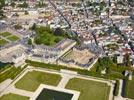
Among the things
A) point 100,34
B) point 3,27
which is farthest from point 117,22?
point 3,27

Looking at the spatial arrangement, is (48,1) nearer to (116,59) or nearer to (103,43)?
(103,43)

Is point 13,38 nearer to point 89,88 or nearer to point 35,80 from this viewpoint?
point 35,80

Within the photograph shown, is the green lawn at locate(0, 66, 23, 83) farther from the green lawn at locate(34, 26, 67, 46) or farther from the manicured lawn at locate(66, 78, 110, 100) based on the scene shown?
the green lawn at locate(34, 26, 67, 46)

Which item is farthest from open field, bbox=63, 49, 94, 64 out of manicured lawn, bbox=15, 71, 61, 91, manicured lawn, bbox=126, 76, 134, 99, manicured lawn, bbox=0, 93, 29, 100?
manicured lawn, bbox=0, 93, 29, 100

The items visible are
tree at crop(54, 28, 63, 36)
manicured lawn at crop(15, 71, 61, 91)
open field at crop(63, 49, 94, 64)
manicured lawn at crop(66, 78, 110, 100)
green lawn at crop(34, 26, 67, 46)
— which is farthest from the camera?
tree at crop(54, 28, 63, 36)

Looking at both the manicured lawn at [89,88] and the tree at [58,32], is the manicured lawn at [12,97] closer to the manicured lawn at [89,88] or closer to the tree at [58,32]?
the manicured lawn at [89,88]

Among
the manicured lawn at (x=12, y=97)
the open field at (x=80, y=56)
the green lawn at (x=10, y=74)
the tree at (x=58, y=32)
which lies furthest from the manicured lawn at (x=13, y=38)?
the manicured lawn at (x=12, y=97)
